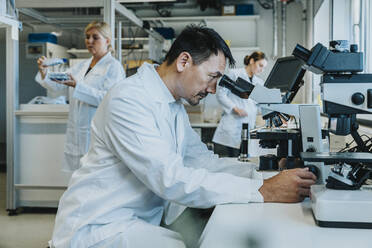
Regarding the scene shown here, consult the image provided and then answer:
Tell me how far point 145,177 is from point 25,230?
7.16ft

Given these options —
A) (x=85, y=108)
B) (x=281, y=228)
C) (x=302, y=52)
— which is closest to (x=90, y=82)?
(x=85, y=108)

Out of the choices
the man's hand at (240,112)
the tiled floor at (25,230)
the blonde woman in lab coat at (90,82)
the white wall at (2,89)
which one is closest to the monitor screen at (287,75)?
the blonde woman in lab coat at (90,82)

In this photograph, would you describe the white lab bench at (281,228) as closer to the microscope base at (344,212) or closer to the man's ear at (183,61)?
the microscope base at (344,212)

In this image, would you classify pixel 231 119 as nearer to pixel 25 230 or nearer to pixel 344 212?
pixel 25 230

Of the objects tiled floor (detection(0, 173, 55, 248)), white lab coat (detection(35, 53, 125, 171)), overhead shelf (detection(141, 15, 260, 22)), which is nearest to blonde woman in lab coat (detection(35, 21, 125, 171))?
white lab coat (detection(35, 53, 125, 171))

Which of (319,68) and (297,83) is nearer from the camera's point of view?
(319,68)

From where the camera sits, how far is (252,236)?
1.27 feet

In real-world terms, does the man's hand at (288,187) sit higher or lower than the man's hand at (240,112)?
lower

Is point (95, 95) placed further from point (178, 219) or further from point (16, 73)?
point (178, 219)

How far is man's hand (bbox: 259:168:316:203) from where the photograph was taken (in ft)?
3.34

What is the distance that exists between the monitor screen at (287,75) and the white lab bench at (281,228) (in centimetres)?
44

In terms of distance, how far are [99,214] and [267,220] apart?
0.42 meters

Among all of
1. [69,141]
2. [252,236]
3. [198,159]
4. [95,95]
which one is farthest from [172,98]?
[69,141]

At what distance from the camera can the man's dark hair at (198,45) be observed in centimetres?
119
